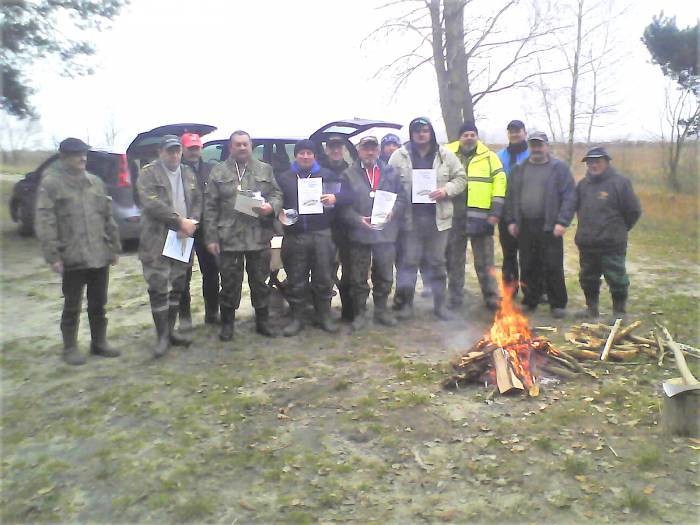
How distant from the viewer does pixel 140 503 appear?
9.93 feet

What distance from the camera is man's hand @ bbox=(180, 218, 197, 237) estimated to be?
5.12 m

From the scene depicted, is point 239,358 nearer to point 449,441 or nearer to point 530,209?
point 449,441

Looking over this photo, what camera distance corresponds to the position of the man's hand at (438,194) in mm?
5879

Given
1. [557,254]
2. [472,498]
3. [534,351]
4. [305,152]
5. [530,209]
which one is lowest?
[472,498]

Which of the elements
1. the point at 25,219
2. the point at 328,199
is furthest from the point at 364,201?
the point at 25,219

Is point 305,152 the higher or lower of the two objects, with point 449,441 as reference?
higher

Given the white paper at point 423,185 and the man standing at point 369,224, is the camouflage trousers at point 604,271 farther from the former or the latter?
the man standing at point 369,224

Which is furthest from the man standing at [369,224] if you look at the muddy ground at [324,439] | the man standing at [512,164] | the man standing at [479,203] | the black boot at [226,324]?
the man standing at [512,164]

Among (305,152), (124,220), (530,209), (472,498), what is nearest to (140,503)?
(472,498)

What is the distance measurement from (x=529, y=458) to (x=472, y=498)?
21.9 inches

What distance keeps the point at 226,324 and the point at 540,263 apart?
139 inches

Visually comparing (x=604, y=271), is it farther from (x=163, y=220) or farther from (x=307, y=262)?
(x=163, y=220)

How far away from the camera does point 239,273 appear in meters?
5.47

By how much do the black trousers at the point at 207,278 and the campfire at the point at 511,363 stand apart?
8.83ft
